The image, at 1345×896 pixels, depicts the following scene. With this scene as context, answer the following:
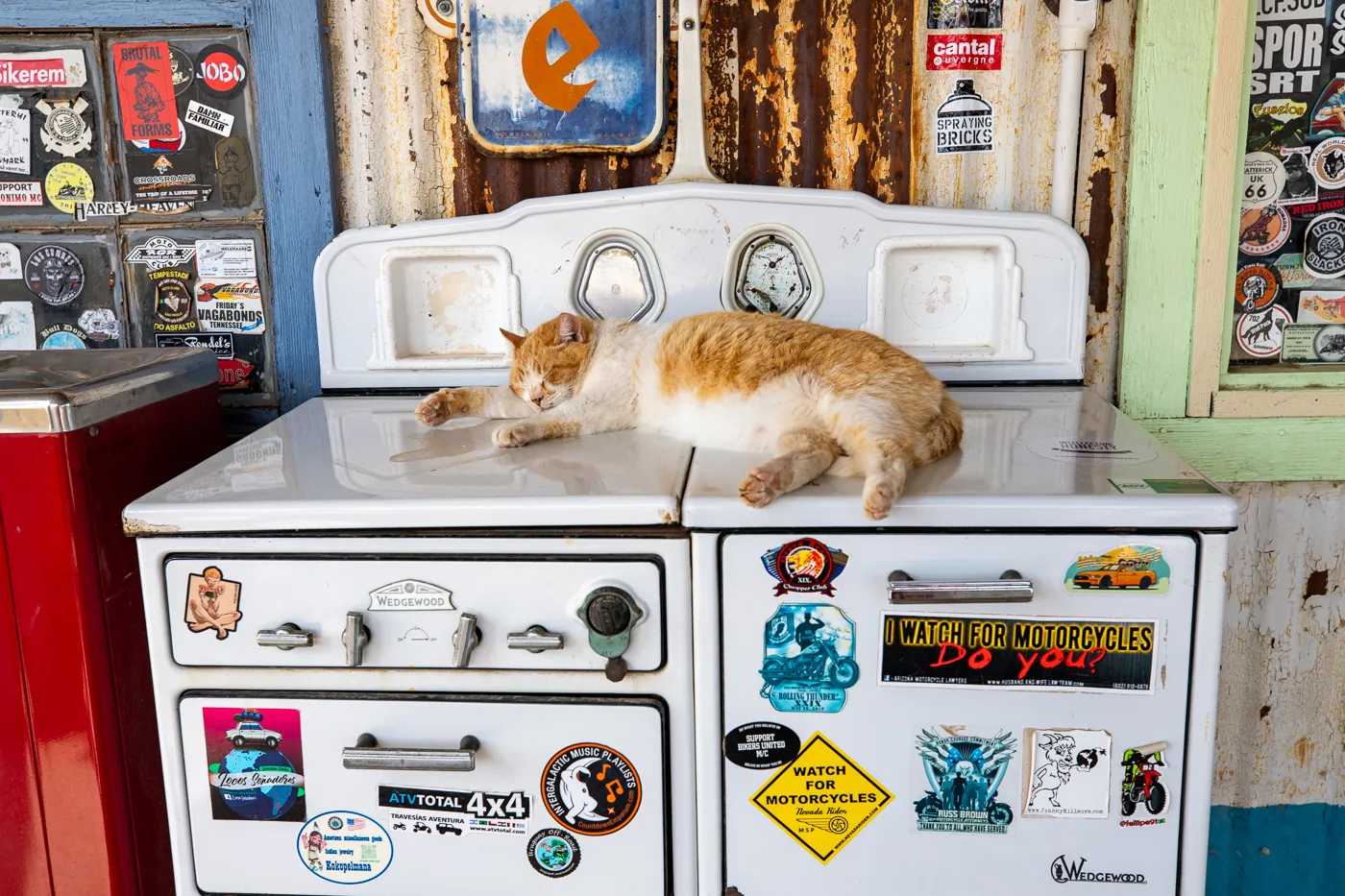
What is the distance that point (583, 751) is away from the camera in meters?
1.23

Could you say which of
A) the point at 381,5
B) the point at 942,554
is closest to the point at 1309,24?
the point at 942,554

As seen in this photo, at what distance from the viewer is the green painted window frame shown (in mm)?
1779

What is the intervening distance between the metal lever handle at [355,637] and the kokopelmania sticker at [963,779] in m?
0.75

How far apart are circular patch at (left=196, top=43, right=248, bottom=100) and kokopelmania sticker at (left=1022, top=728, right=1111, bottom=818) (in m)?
1.92

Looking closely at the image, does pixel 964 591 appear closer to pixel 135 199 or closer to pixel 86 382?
pixel 86 382

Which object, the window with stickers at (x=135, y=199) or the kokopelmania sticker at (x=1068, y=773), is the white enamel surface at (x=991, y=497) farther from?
the window with stickers at (x=135, y=199)

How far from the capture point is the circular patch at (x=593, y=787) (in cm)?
123

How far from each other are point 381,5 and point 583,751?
1.56 metres

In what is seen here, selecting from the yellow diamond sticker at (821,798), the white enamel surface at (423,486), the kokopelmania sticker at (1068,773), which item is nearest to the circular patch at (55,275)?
the white enamel surface at (423,486)

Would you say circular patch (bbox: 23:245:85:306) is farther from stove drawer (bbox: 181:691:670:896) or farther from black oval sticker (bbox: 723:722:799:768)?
black oval sticker (bbox: 723:722:799:768)

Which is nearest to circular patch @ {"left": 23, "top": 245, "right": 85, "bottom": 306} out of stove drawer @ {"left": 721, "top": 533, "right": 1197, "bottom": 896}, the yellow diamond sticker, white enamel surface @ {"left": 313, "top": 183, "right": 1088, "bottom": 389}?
white enamel surface @ {"left": 313, "top": 183, "right": 1088, "bottom": 389}

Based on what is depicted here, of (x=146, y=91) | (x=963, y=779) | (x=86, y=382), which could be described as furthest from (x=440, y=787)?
(x=146, y=91)

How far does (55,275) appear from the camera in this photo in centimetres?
199

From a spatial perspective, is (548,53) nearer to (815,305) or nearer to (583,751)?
(815,305)
